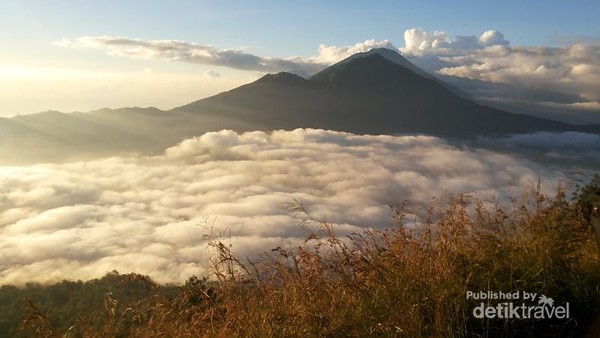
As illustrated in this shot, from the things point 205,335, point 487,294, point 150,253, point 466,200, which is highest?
point 466,200

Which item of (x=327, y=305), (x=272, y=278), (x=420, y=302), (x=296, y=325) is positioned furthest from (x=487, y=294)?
(x=272, y=278)

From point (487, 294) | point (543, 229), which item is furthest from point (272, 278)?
point (543, 229)

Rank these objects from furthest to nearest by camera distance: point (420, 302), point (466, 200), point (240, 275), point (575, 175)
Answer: point (575, 175)
point (466, 200)
point (240, 275)
point (420, 302)

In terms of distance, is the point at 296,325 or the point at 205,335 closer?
the point at 296,325

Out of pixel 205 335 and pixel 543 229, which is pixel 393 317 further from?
pixel 543 229

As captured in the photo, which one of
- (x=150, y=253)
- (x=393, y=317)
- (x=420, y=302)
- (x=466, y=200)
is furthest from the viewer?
(x=150, y=253)

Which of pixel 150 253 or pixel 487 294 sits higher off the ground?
pixel 487 294
